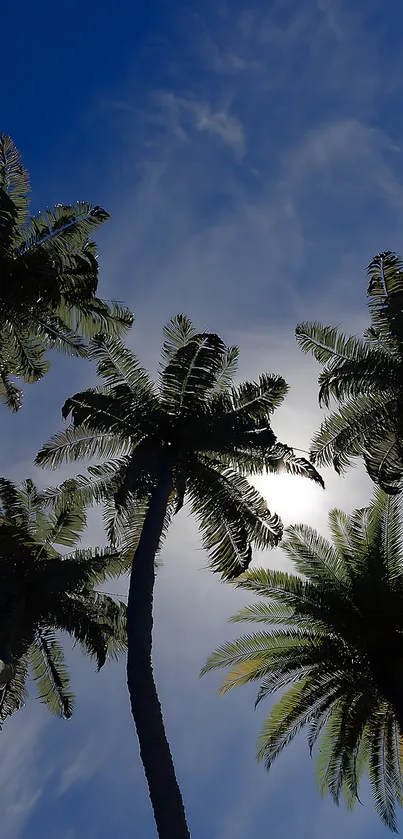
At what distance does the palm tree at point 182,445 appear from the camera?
51.7 ft

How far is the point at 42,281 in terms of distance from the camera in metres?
15.4

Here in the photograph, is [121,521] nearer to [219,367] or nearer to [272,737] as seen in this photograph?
[219,367]

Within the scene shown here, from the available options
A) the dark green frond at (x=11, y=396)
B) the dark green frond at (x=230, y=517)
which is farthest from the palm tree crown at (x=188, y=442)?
the dark green frond at (x=11, y=396)

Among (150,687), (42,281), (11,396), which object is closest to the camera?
(150,687)

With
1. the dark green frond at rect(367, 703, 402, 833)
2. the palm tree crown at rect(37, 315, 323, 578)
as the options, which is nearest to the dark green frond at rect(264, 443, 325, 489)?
the palm tree crown at rect(37, 315, 323, 578)

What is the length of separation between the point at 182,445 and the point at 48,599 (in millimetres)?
5786

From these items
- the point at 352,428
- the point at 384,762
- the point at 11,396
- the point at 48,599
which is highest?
the point at 11,396

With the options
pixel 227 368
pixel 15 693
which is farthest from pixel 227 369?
pixel 15 693

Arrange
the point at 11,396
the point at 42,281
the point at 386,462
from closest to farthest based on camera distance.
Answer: the point at 42,281 < the point at 386,462 < the point at 11,396

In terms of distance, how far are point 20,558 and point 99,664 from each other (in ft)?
11.6

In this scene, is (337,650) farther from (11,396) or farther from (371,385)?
(11,396)

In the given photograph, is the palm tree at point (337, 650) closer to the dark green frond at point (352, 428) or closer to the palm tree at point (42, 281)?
the dark green frond at point (352, 428)

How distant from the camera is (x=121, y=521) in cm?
1723

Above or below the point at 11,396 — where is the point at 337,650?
below
